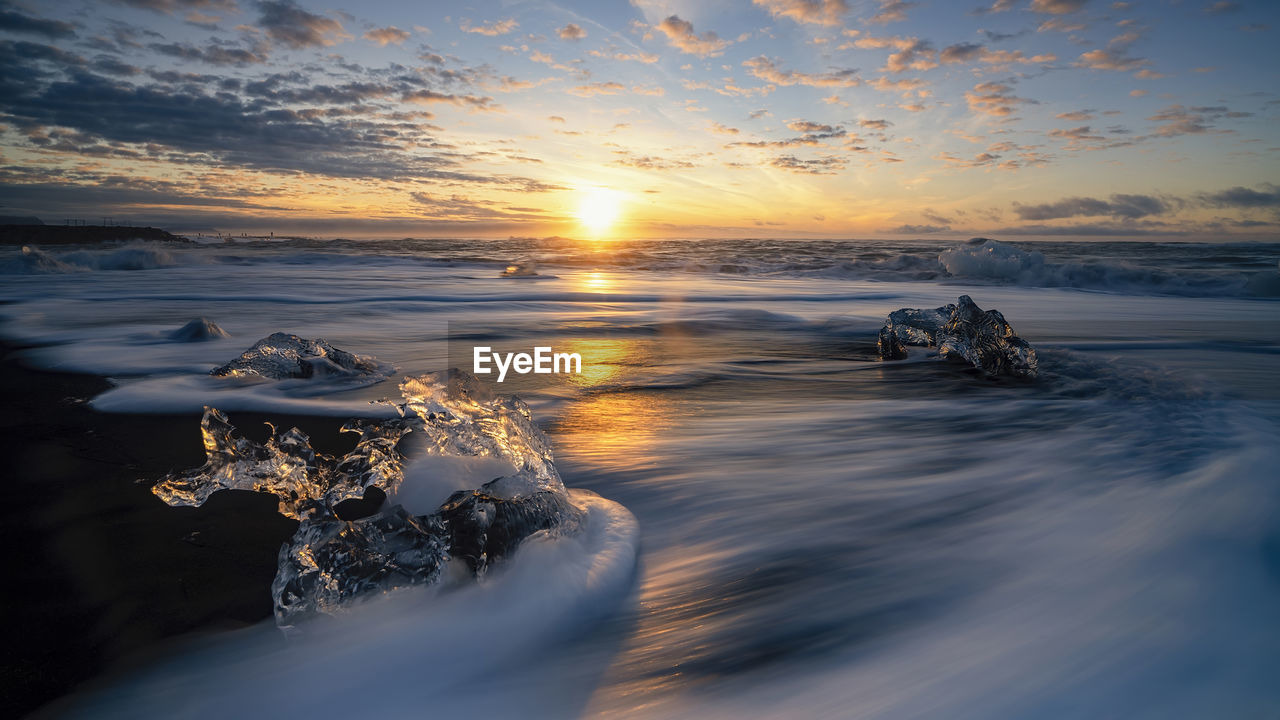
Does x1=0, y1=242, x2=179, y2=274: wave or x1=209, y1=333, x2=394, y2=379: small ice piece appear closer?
x1=209, y1=333, x2=394, y2=379: small ice piece

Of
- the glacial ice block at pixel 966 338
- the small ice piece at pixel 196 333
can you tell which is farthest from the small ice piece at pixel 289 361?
the glacial ice block at pixel 966 338

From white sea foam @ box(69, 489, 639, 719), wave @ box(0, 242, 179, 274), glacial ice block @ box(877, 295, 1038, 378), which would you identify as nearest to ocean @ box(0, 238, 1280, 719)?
white sea foam @ box(69, 489, 639, 719)

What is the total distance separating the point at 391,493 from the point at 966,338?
428 cm

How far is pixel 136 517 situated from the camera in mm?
1859

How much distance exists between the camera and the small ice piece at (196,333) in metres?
5.37

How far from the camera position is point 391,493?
1939 mm

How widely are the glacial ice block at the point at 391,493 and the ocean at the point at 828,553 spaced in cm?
7

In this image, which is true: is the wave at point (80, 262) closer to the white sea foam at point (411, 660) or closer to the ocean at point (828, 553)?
the ocean at point (828, 553)

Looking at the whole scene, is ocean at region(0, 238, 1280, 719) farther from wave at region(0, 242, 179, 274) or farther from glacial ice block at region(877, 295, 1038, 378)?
wave at region(0, 242, 179, 274)

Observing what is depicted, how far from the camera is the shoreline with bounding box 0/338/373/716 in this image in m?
1.30

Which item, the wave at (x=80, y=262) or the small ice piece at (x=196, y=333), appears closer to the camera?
the small ice piece at (x=196, y=333)

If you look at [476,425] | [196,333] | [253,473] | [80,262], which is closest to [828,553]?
[476,425]

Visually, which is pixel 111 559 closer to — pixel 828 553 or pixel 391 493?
pixel 391 493

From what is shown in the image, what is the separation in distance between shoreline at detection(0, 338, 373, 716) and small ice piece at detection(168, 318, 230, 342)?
9.88 ft
